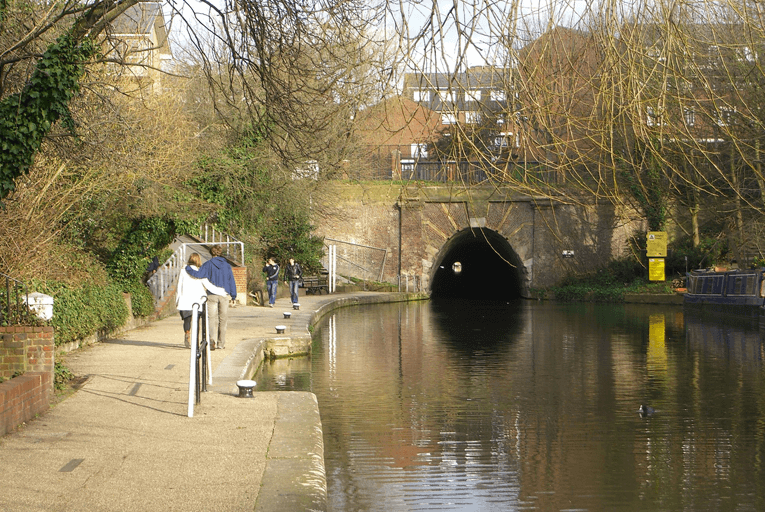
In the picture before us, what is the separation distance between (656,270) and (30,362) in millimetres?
28157

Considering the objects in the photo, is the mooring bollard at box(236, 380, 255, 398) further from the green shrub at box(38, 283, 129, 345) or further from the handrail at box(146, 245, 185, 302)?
the handrail at box(146, 245, 185, 302)

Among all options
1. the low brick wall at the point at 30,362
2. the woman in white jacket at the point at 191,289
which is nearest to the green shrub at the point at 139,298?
the woman in white jacket at the point at 191,289

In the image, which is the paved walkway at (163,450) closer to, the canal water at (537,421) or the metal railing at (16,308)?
the canal water at (537,421)

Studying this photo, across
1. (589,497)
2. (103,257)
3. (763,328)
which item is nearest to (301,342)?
(103,257)

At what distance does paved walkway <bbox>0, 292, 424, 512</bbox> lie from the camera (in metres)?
4.88

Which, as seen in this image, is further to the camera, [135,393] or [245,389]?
[135,393]

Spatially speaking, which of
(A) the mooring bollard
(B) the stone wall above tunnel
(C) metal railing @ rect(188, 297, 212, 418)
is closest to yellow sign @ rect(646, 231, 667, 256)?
(B) the stone wall above tunnel

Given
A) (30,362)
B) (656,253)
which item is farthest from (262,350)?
(656,253)

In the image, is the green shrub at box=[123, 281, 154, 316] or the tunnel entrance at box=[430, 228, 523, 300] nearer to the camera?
the green shrub at box=[123, 281, 154, 316]

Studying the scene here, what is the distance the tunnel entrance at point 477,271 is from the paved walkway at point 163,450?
2778 centimetres

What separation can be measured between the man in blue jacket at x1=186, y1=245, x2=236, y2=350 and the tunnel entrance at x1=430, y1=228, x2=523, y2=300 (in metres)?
23.4

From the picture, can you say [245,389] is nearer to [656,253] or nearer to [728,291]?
[728,291]

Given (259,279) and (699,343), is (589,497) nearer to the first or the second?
(699,343)

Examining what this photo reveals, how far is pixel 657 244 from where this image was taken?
32344 mm
